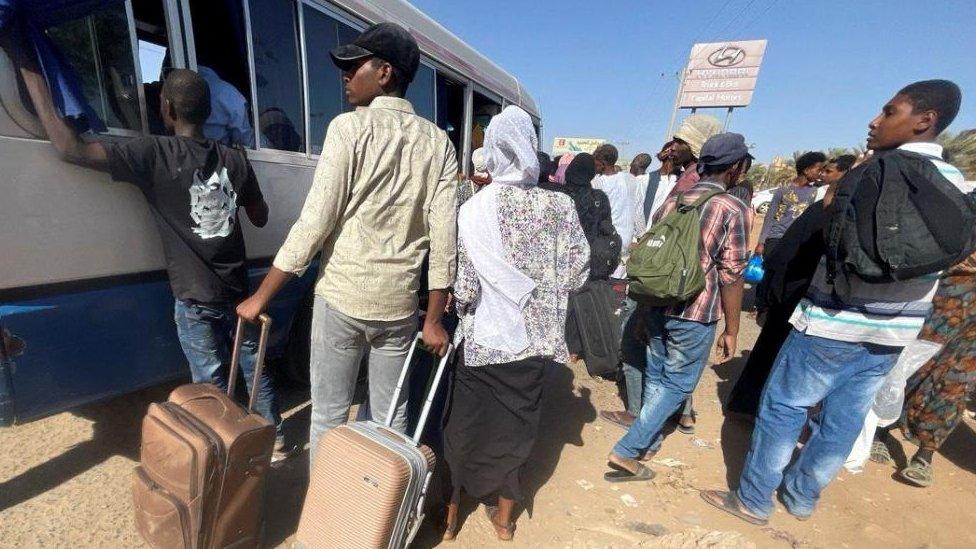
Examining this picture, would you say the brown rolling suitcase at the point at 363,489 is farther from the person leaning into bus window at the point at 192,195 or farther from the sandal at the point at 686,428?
the sandal at the point at 686,428

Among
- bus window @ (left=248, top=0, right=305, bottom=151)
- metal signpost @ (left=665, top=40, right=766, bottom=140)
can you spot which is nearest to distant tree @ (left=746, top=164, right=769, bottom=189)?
metal signpost @ (left=665, top=40, right=766, bottom=140)

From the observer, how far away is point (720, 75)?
22234 millimetres

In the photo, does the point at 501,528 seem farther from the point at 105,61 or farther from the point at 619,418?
the point at 105,61

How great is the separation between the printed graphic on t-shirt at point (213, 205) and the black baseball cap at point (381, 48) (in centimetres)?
73

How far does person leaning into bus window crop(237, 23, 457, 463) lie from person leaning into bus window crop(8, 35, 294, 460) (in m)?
0.45

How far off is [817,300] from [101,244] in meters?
3.03

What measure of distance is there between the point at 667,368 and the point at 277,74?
2.70m

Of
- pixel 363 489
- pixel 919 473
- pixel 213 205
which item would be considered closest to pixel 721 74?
pixel 919 473

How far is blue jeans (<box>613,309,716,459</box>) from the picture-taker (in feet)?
7.64

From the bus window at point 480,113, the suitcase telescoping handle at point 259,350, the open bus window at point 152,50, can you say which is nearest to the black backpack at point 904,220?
the suitcase telescoping handle at point 259,350

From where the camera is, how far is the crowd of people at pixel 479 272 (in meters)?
1.60

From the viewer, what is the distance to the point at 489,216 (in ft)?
5.62

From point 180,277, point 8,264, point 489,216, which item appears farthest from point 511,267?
point 8,264

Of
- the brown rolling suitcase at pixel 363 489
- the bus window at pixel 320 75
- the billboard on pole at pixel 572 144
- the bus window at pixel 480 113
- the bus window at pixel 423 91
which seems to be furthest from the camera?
the billboard on pole at pixel 572 144
